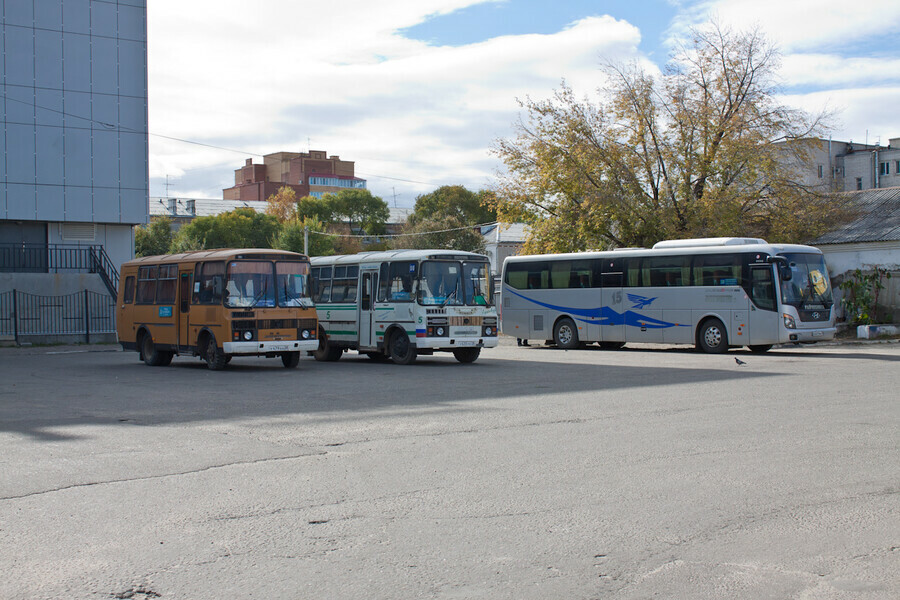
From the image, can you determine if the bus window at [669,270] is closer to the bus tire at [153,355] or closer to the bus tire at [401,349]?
the bus tire at [401,349]

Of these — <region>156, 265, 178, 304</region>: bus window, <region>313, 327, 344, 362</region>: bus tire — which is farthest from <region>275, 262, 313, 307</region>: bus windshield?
<region>313, 327, 344, 362</region>: bus tire

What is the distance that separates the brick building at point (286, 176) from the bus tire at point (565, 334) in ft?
372

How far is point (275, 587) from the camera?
5.22 metres

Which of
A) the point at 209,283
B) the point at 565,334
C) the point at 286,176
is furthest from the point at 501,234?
the point at 286,176

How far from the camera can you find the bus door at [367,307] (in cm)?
2275

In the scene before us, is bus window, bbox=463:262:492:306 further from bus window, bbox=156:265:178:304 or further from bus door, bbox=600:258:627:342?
bus door, bbox=600:258:627:342

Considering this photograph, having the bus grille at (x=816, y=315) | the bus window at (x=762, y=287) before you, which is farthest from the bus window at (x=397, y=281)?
the bus grille at (x=816, y=315)

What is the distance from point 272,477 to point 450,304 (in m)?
13.6

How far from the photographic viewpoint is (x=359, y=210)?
350 ft

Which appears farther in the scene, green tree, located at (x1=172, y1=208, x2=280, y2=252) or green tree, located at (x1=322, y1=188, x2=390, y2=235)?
green tree, located at (x1=322, y1=188, x2=390, y2=235)

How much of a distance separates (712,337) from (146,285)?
15617mm

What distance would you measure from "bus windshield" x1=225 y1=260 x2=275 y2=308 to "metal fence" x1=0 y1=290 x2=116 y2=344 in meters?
16.0

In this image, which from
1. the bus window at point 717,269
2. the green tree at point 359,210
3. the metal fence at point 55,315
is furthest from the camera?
the green tree at point 359,210

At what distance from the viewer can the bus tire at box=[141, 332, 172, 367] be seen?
22875 millimetres
